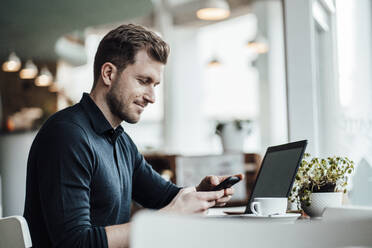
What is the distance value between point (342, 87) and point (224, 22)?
22.1ft

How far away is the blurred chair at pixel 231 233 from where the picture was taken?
2.83 ft

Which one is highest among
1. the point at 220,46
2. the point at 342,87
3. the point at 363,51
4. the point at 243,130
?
the point at 220,46

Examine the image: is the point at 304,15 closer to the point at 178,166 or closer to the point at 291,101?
the point at 291,101

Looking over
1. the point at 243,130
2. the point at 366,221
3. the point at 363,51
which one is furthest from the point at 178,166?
the point at 366,221

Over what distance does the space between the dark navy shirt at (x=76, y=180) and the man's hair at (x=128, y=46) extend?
0.57ft

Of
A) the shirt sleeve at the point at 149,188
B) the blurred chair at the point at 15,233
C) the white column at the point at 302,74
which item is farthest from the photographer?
the white column at the point at 302,74

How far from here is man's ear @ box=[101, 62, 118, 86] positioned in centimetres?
190

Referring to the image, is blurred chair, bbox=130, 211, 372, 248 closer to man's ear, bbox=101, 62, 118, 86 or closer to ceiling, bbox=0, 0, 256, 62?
man's ear, bbox=101, 62, 118, 86

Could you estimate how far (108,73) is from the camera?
6.26ft

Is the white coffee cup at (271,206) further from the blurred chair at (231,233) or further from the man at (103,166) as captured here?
the blurred chair at (231,233)

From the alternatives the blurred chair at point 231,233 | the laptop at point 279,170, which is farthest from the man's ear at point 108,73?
the blurred chair at point 231,233

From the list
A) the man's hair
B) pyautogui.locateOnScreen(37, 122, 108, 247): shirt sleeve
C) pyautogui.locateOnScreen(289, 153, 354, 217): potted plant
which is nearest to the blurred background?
pyautogui.locateOnScreen(289, 153, 354, 217): potted plant

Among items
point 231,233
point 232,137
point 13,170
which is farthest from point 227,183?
point 13,170

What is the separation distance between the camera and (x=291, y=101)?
2385mm
